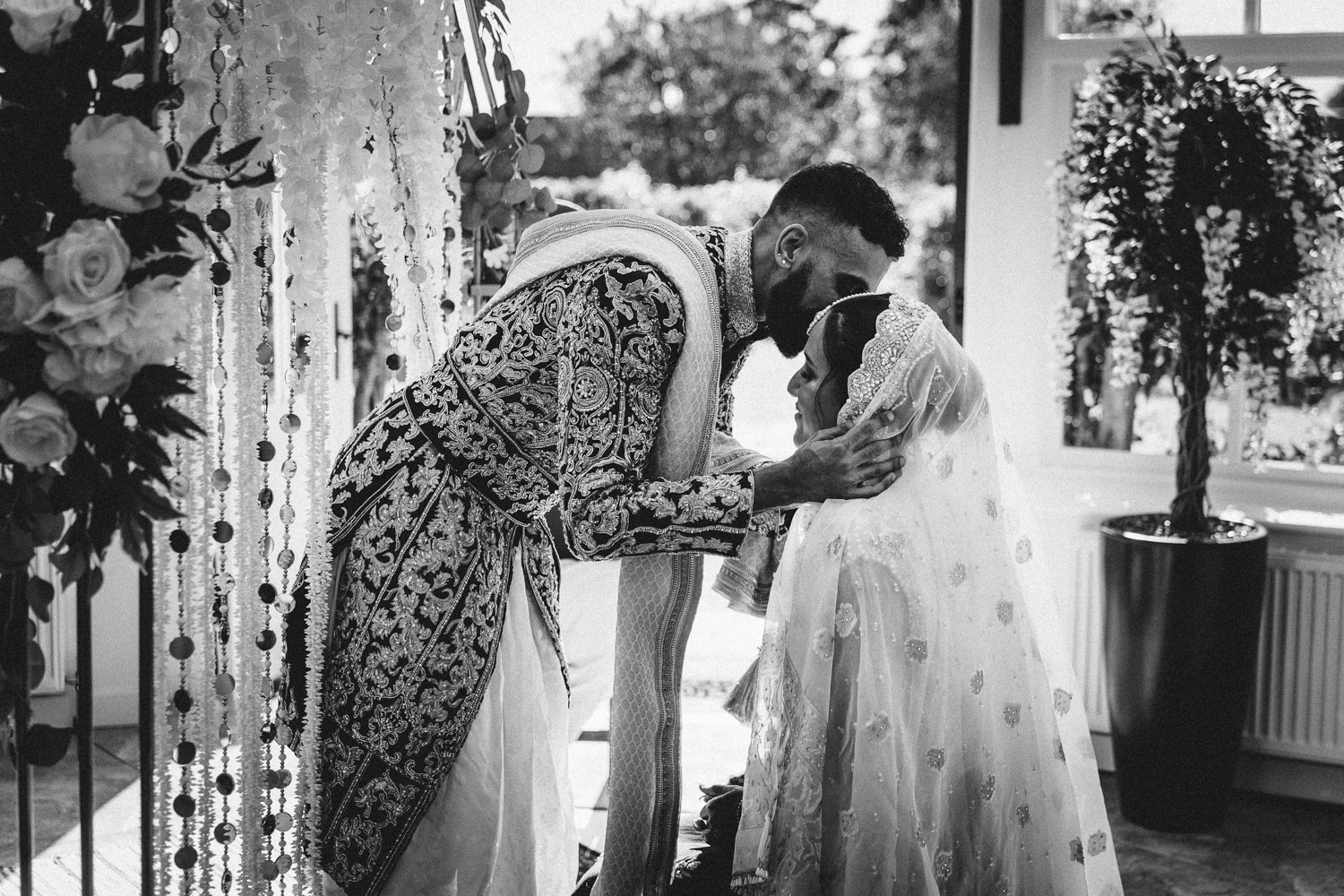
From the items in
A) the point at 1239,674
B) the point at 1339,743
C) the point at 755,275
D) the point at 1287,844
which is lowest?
the point at 1287,844

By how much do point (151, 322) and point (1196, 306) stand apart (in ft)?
8.64

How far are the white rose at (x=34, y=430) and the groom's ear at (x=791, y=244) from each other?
907 millimetres

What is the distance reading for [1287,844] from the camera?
121 inches

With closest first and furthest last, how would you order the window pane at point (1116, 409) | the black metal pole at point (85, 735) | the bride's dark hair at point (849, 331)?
the black metal pole at point (85, 735), the bride's dark hair at point (849, 331), the window pane at point (1116, 409)

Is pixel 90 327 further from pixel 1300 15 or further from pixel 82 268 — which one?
pixel 1300 15

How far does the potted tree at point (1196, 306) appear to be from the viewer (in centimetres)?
301

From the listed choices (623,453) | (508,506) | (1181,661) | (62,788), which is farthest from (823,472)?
(62,788)

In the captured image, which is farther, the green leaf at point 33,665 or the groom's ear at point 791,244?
the groom's ear at point 791,244

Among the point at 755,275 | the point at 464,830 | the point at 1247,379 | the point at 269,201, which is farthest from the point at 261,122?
the point at 1247,379

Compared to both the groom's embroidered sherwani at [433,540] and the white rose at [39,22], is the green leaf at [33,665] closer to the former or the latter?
the groom's embroidered sherwani at [433,540]

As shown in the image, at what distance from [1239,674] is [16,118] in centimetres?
291

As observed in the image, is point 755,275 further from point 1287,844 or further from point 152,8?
point 1287,844

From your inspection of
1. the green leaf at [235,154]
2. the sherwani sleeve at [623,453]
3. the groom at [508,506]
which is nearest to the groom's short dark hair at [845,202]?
the groom at [508,506]

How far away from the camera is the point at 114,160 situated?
3.56 feet
